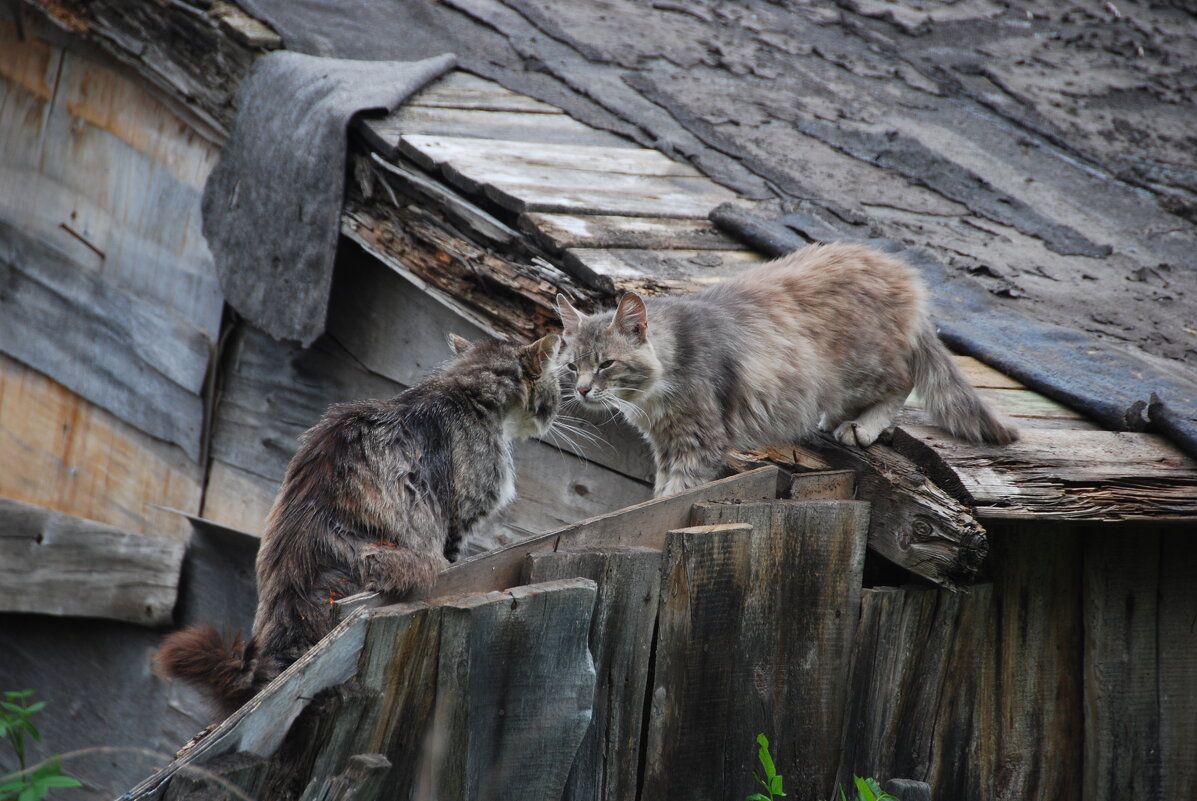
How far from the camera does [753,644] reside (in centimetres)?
283

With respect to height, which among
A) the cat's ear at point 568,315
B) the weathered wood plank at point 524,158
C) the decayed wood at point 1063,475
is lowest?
the decayed wood at point 1063,475

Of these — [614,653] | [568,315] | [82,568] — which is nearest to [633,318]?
[568,315]

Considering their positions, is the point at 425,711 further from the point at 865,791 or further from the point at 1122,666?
the point at 1122,666

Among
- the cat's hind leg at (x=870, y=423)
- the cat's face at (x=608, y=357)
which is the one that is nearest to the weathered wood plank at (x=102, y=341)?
the cat's face at (x=608, y=357)

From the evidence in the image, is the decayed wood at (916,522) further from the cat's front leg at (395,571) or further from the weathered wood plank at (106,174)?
the weathered wood plank at (106,174)

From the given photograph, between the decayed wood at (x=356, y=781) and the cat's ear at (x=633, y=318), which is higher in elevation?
the cat's ear at (x=633, y=318)

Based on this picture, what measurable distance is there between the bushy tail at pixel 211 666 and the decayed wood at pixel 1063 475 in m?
1.89

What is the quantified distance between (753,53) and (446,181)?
9.74 ft

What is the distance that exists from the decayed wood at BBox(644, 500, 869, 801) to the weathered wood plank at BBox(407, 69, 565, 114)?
3.18m

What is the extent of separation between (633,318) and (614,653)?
4.36ft

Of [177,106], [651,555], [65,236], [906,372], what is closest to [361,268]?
[177,106]

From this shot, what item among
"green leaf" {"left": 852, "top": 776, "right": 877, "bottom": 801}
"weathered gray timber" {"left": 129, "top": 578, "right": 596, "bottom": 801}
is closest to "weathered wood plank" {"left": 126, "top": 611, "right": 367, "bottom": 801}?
"weathered gray timber" {"left": 129, "top": 578, "right": 596, "bottom": 801}

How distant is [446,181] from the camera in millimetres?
4383

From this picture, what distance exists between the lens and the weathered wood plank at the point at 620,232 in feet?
13.1
